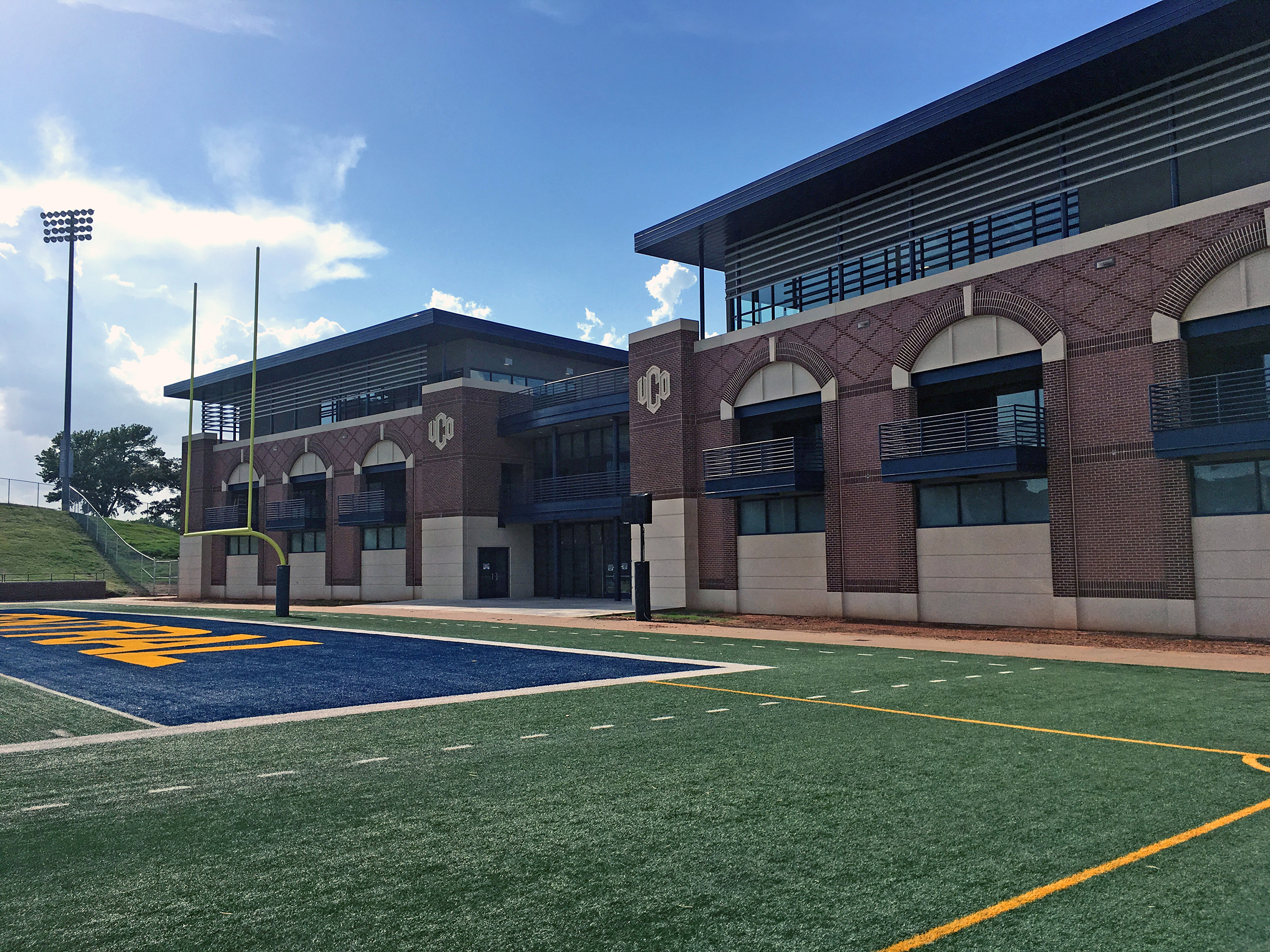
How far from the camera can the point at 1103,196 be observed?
76.6ft

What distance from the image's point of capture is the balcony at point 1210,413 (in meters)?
18.2

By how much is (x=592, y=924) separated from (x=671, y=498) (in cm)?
2704

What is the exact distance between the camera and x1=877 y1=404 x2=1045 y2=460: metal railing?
883 inches

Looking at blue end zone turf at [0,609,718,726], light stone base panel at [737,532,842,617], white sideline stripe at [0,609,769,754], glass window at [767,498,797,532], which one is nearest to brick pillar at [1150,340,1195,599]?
light stone base panel at [737,532,842,617]

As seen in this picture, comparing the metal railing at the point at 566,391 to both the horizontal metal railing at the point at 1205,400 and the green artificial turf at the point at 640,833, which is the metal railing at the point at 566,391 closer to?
the horizontal metal railing at the point at 1205,400

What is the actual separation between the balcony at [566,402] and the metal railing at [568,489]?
239 centimetres

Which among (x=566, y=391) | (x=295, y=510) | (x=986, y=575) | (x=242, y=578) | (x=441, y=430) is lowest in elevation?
(x=242, y=578)

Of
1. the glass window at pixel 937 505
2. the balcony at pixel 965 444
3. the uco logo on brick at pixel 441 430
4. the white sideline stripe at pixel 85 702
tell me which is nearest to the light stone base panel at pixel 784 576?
the glass window at pixel 937 505

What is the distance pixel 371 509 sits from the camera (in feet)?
142

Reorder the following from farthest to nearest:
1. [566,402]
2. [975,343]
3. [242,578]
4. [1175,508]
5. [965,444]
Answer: [242,578] < [566,402] < [975,343] < [965,444] < [1175,508]

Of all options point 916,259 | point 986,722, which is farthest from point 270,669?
point 916,259

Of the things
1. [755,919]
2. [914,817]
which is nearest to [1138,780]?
[914,817]

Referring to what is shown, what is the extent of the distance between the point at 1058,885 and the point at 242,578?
5292cm

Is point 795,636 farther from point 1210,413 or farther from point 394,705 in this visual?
point 394,705
